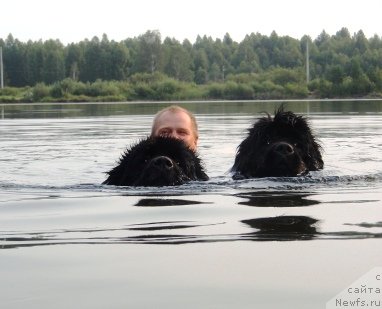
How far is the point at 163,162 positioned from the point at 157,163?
65 millimetres

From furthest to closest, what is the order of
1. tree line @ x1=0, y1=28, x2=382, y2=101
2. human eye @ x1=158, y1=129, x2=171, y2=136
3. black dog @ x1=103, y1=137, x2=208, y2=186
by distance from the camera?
tree line @ x1=0, y1=28, x2=382, y2=101
human eye @ x1=158, y1=129, x2=171, y2=136
black dog @ x1=103, y1=137, x2=208, y2=186

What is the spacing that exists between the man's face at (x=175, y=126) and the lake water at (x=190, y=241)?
61cm

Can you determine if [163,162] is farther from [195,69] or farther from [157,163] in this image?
[195,69]

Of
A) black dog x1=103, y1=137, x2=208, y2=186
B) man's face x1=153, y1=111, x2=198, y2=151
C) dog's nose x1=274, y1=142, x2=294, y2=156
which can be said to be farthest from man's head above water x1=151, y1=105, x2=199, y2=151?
dog's nose x1=274, y1=142, x2=294, y2=156

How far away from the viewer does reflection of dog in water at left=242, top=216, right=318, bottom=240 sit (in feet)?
14.3

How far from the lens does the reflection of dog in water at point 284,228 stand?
437 cm

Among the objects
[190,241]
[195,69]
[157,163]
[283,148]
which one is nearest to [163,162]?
[157,163]

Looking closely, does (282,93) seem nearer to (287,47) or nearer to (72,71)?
(72,71)

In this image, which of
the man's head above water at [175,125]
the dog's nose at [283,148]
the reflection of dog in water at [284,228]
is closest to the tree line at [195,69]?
the man's head above water at [175,125]

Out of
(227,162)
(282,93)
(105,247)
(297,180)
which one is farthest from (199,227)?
(282,93)

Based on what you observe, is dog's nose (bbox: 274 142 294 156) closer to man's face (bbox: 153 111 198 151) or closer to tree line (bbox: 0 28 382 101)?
man's face (bbox: 153 111 198 151)

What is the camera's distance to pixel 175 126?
809cm

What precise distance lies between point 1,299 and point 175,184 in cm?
384

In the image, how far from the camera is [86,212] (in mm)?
5750
